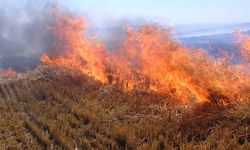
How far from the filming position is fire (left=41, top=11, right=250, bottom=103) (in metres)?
11.7

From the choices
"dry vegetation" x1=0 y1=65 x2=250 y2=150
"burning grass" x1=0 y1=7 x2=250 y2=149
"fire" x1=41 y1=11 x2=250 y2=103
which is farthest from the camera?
"fire" x1=41 y1=11 x2=250 y2=103

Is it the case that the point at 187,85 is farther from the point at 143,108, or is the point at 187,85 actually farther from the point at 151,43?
the point at 151,43

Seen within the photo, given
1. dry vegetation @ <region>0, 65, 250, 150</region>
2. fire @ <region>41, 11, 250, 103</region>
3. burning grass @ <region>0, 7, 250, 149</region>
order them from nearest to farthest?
dry vegetation @ <region>0, 65, 250, 150</region> < burning grass @ <region>0, 7, 250, 149</region> < fire @ <region>41, 11, 250, 103</region>

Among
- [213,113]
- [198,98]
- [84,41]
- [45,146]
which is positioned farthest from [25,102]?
[84,41]

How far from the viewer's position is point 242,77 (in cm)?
1170

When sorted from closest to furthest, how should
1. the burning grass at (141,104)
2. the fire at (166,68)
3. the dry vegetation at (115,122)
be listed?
the dry vegetation at (115,122), the burning grass at (141,104), the fire at (166,68)

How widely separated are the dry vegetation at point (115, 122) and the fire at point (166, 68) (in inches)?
38.3

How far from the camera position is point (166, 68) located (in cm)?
1512

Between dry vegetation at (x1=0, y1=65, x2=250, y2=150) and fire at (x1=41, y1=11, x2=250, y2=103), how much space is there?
3.19 feet

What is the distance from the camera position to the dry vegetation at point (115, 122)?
8.75 metres

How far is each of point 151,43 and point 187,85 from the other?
5.01 meters

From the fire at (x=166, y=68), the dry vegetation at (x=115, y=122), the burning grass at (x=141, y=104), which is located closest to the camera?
the dry vegetation at (x=115, y=122)

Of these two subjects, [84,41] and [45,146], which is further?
[84,41]

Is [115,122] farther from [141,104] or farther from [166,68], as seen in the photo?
[166,68]
